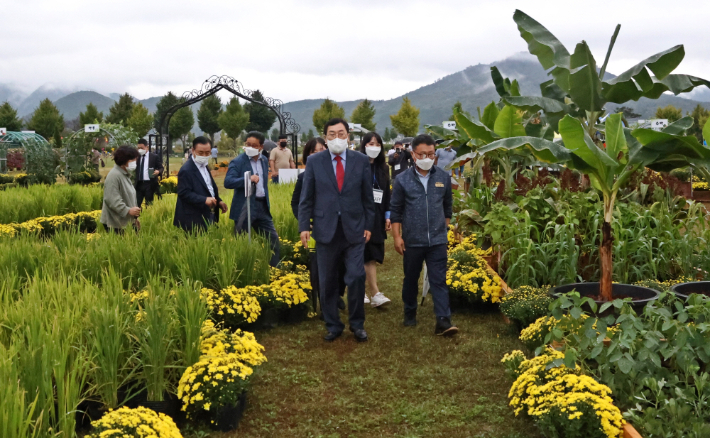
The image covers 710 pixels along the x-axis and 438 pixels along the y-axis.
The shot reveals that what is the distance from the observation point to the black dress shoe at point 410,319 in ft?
19.4

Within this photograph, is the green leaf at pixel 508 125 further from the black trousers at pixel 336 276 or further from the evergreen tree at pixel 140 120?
the evergreen tree at pixel 140 120

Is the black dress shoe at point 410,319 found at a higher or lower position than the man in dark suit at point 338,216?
lower

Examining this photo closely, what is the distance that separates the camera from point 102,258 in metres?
5.44

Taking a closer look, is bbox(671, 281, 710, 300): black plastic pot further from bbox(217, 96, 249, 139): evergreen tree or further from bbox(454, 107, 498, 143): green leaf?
bbox(217, 96, 249, 139): evergreen tree

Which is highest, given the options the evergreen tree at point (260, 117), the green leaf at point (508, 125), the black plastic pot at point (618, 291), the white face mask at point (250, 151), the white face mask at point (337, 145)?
the evergreen tree at point (260, 117)

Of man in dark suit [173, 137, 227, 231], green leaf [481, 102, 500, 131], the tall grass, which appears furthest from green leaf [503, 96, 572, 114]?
the tall grass

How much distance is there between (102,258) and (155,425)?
2935 millimetres

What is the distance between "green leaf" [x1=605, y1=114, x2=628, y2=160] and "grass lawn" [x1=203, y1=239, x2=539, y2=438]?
1768mm

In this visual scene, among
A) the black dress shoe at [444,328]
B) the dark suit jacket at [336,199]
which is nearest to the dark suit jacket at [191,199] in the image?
the dark suit jacket at [336,199]

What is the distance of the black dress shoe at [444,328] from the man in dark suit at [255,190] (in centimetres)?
221

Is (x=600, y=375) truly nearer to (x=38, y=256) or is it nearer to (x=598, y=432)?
(x=598, y=432)

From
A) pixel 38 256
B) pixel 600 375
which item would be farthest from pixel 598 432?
pixel 38 256

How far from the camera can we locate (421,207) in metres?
5.62

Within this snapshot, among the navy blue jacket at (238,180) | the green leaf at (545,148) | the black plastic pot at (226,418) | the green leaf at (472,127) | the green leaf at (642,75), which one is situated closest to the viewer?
the black plastic pot at (226,418)
